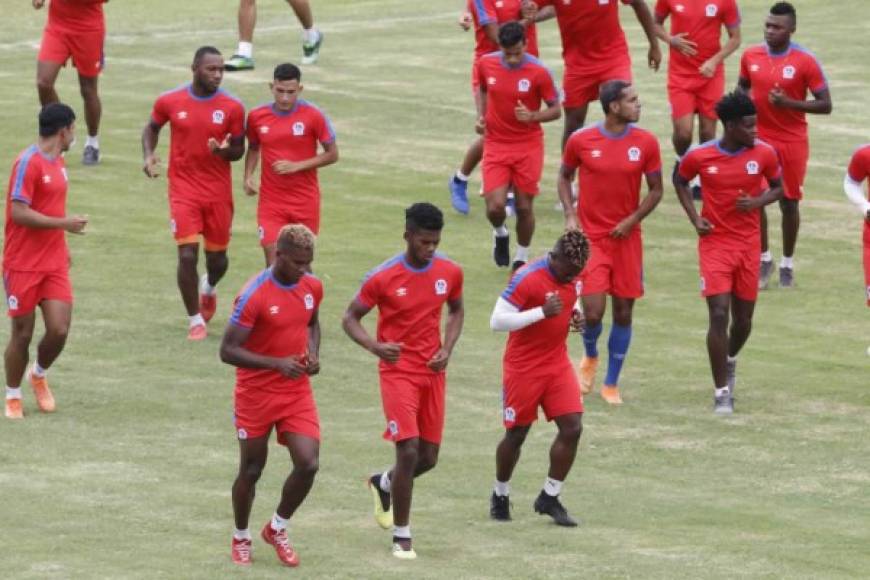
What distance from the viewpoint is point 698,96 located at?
23219 mm

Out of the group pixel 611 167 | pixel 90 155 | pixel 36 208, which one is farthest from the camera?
pixel 90 155

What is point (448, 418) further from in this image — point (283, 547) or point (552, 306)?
point (283, 547)

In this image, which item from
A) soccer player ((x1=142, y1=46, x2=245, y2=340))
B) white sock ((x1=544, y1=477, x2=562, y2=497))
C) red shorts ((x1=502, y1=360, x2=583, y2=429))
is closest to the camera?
red shorts ((x1=502, y1=360, x2=583, y2=429))

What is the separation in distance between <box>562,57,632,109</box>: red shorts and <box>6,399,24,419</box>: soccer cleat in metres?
8.03

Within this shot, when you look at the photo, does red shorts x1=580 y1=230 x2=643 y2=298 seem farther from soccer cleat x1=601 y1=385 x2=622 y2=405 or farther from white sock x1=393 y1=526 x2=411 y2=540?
Answer: white sock x1=393 y1=526 x2=411 y2=540

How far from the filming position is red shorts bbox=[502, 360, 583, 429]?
1420 cm

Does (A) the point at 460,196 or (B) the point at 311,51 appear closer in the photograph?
(A) the point at 460,196

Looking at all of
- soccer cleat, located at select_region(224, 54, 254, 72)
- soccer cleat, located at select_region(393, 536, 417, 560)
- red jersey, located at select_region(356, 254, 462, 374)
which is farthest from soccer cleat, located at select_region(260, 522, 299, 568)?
soccer cleat, located at select_region(224, 54, 254, 72)

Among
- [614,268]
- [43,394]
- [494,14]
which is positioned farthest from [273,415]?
[494,14]

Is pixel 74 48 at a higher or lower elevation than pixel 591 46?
lower

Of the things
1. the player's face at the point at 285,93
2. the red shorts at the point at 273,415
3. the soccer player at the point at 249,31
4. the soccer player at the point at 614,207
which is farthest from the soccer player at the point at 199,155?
the soccer player at the point at 249,31

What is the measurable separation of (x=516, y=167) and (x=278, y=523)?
832 cm

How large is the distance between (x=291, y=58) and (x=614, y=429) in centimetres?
1579

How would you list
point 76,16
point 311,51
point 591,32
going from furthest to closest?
point 311,51 → point 76,16 → point 591,32
